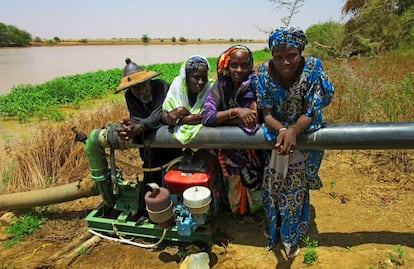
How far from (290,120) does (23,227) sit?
3.04 metres

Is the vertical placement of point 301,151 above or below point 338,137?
below

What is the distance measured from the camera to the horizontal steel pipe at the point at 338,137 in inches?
78.8

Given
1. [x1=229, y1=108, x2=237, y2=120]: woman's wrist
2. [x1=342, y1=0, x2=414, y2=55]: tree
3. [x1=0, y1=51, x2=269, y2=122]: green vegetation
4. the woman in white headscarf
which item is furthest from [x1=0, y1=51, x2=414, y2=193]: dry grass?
[x1=342, y1=0, x2=414, y2=55]: tree

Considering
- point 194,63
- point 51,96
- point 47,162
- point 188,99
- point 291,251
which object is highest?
point 194,63

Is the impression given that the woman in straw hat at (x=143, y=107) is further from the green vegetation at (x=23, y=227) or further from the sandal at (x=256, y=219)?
the green vegetation at (x=23, y=227)

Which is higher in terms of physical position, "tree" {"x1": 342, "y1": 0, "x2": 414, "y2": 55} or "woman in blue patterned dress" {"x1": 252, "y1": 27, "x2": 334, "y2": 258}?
"tree" {"x1": 342, "y1": 0, "x2": 414, "y2": 55}

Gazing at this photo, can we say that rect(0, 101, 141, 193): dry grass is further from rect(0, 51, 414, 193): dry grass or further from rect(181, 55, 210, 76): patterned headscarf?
rect(181, 55, 210, 76): patterned headscarf

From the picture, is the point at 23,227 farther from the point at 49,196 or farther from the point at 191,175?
the point at 191,175

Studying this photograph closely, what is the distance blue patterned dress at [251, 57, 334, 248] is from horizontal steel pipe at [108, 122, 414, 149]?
72 millimetres

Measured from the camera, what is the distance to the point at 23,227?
11.1ft

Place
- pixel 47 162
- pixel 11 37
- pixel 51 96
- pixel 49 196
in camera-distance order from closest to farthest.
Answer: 1. pixel 49 196
2. pixel 47 162
3. pixel 51 96
4. pixel 11 37

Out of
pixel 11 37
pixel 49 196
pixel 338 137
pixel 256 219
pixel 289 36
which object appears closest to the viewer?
pixel 289 36

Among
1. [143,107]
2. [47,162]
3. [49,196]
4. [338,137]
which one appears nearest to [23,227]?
[49,196]

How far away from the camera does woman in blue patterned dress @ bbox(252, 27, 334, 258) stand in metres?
1.98
